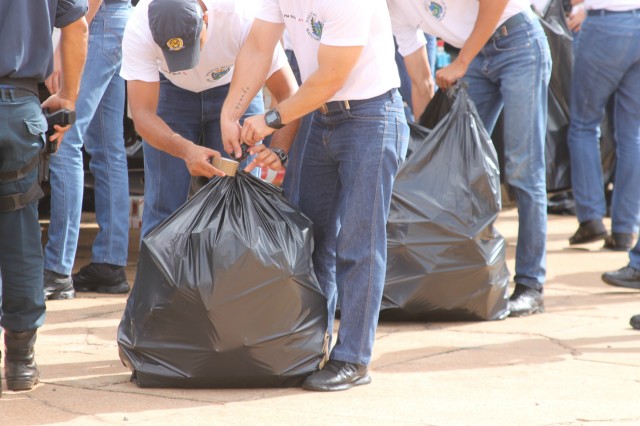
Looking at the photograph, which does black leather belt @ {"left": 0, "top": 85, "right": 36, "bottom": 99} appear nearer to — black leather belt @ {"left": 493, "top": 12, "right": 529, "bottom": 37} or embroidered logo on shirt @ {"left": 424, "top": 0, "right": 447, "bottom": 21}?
embroidered logo on shirt @ {"left": 424, "top": 0, "right": 447, "bottom": 21}

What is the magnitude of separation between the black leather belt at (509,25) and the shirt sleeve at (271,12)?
1441 millimetres

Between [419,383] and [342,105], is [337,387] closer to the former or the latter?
[419,383]

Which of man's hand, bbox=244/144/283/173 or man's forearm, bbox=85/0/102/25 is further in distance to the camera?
man's forearm, bbox=85/0/102/25

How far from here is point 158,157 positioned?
13.6ft

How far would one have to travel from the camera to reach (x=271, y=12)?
11.9 ft

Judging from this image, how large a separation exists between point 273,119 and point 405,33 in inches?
60.8

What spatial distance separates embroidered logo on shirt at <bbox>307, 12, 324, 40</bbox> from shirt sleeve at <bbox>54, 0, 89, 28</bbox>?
759 mm

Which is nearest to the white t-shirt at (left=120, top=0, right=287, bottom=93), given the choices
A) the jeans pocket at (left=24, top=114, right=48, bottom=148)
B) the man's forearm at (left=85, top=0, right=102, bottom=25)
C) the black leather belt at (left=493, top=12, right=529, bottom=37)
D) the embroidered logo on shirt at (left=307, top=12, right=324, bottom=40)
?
the embroidered logo on shirt at (left=307, top=12, right=324, bottom=40)

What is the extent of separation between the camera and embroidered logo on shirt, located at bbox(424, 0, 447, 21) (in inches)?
187

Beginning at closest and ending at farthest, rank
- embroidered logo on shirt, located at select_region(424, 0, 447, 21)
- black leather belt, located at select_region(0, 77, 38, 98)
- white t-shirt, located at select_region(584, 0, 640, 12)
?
black leather belt, located at select_region(0, 77, 38, 98), embroidered logo on shirt, located at select_region(424, 0, 447, 21), white t-shirt, located at select_region(584, 0, 640, 12)

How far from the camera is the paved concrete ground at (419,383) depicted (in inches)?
129

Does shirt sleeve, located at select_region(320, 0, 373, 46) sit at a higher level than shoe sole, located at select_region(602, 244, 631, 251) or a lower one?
→ higher

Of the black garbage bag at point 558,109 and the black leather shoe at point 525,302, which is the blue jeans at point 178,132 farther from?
the black garbage bag at point 558,109

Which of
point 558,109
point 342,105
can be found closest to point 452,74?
point 342,105
